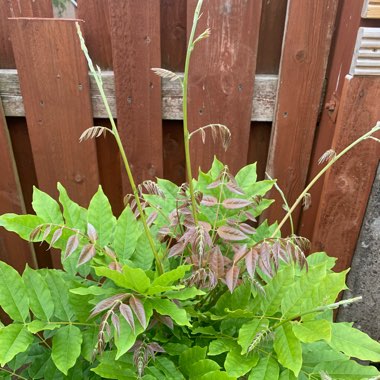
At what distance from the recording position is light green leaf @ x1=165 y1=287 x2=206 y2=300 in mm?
905

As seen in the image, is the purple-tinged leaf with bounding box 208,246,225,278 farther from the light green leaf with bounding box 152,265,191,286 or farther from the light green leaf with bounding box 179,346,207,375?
the light green leaf with bounding box 179,346,207,375

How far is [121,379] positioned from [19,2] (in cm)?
136

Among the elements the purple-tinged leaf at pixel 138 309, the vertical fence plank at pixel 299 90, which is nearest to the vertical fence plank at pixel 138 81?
the vertical fence plank at pixel 299 90

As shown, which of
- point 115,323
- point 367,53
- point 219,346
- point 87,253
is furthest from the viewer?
point 367,53

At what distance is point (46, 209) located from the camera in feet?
3.61

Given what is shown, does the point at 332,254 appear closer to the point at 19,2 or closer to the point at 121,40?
the point at 121,40

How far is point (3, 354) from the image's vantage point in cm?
87

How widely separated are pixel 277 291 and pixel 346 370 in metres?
0.26

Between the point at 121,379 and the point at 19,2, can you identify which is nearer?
the point at 121,379

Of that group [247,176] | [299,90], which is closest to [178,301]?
[247,176]

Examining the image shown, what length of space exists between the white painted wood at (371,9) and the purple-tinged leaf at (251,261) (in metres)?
0.93

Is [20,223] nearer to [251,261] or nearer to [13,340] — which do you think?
[13,340]

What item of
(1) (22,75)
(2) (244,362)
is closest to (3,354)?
(2) (244,362)

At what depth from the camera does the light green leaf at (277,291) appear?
99cm
